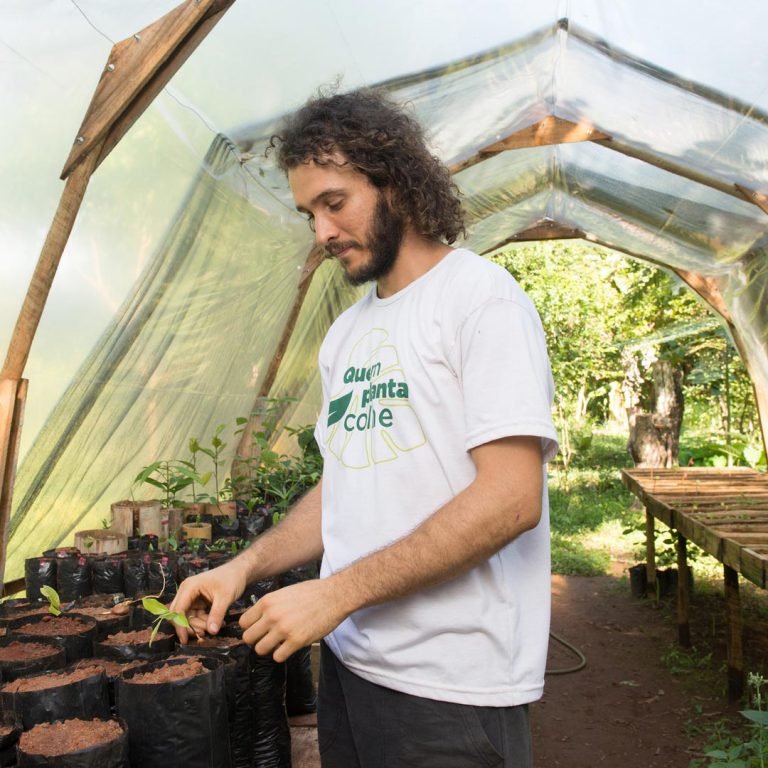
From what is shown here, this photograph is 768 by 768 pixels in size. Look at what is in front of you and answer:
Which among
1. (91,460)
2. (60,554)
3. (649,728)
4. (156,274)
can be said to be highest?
(156,274)

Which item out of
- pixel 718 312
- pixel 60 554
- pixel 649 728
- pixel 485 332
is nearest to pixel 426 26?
pixel 60 554

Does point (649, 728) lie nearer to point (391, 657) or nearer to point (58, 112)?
point (391, 657)

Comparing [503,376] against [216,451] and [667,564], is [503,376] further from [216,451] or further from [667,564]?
[667,564]

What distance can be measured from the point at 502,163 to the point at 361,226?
17.3 feet

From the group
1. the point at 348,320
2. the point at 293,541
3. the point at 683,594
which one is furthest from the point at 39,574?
the point at 683,594

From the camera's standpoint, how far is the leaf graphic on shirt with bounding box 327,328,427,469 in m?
1.32

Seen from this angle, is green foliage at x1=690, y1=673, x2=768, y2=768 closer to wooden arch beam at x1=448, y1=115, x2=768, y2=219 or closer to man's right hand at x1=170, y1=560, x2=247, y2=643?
man's right hand at x1=170, y1=560, x2=247, y2=643

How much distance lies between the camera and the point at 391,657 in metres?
→ 1.29

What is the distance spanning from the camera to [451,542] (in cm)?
117

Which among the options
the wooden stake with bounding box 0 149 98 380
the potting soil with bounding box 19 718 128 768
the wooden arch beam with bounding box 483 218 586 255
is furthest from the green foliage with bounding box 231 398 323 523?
the wooden arch beam with bounding box 483 218 586 255

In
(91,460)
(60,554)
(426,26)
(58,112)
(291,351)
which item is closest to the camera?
(58,112)

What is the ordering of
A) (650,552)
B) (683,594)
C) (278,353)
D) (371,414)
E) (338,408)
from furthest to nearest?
(650,552), (278,353), (683,594), (338,408), (371,414)

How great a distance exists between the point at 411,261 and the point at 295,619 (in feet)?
2.08

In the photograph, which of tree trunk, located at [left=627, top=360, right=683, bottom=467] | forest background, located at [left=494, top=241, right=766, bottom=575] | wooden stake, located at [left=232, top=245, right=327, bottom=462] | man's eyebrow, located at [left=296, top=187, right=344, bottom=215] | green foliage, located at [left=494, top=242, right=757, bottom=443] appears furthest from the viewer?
green foliage, located at [left=494, top=242, right=757, bottom=443]
